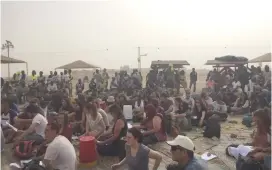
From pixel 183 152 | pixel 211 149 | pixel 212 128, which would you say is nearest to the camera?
pixel 183 152

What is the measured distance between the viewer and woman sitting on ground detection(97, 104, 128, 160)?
568 centimetres

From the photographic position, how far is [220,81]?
53.1ft

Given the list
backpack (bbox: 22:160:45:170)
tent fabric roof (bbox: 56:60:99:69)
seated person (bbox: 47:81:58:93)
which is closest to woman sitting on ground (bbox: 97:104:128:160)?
backpack (bbox: 22:160:45:170)

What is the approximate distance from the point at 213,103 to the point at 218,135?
264 centimetres

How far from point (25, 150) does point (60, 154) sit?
2030 millimetres

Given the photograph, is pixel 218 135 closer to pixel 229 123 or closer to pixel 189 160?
pixel 229 123

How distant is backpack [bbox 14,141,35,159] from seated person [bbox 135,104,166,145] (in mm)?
2504

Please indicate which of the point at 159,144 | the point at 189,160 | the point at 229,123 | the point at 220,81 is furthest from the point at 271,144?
the point at 220,81

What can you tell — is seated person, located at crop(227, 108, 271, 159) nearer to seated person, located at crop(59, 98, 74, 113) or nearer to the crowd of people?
the crowd of people

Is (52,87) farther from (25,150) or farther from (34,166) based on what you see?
(34,166)

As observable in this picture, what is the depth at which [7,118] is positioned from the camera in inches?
289

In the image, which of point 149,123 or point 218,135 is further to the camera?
point 218,135

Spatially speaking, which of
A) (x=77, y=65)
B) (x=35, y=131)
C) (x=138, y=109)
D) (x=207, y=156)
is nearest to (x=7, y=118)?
(x=35, y=131)

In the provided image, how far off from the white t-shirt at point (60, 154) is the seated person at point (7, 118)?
3451mm
